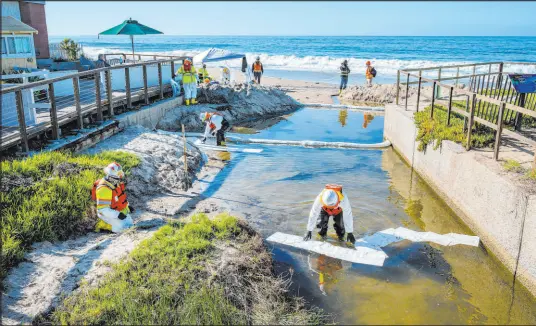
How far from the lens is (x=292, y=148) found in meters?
12.6

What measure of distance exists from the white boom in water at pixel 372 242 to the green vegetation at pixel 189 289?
3.33ft

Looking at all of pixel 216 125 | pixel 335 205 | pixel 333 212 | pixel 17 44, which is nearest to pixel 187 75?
pixel 216 125

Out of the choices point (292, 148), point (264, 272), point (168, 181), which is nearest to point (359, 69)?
point (292, 148)

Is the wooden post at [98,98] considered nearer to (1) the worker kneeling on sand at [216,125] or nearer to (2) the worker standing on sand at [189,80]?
(1) the worker kneeling on sand at [216,125]

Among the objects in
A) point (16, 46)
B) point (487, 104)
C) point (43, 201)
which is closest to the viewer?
point (43, 201)

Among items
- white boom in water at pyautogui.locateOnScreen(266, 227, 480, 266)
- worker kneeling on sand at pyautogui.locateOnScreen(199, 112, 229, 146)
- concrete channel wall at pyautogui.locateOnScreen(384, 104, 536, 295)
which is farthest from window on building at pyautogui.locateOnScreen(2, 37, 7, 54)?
concrete channel wall at pyautogui.locateOnScreen(384, 104, 536, 295)

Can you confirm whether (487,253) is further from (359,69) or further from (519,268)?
(359,69)

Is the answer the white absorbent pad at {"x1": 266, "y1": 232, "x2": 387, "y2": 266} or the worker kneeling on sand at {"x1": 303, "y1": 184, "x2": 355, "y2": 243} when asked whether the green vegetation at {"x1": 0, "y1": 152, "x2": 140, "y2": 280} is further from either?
the worker kneeling on sand at {"x1": 303, "y1": 184, "x2": 355, "y2": 243}

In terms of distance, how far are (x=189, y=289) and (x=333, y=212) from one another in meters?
2.77

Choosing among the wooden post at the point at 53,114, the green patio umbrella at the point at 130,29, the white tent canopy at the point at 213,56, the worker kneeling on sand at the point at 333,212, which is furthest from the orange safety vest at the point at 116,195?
the white tent canopy at the point at 213,56

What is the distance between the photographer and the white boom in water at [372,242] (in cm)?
630

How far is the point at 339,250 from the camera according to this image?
6.48 meters

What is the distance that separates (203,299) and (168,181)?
4.74 meters

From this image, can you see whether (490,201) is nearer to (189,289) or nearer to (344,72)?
(189,289)
